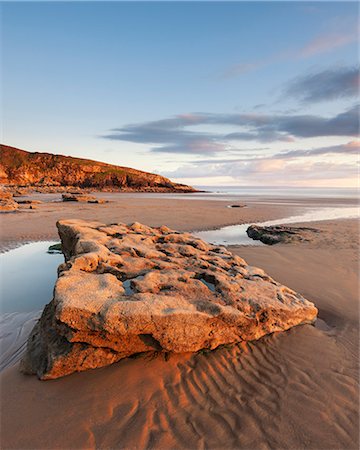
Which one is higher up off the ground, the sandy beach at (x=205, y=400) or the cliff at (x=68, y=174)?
the cliff at (x=68, y=174)

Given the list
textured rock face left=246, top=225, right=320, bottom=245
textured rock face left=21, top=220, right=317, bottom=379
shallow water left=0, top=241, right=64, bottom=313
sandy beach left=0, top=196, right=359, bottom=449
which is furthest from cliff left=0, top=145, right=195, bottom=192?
sandy beach left=0, top=196, right=359, bottom=449

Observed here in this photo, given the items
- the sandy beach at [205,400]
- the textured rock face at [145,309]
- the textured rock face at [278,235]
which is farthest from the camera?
the textured rock face at [278,235]

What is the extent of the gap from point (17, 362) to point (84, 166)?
10263 cm

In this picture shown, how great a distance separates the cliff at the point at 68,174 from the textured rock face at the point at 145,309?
84.7 metres

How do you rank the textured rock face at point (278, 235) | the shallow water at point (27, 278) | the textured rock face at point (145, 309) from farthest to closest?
1. the textured rock face at point (278, 235)
2. the shallow water at point (27, 278)
3. the textured rock face at point (145, 309)

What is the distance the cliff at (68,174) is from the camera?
9194 centimetres

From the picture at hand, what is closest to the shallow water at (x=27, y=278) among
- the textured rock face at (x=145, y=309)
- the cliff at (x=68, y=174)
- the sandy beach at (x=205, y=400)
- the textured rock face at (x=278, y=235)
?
the sandy beach at (x=205, y=400)

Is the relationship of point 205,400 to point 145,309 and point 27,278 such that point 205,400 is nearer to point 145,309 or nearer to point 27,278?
point 145,309

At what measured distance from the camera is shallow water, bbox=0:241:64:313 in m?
7.25

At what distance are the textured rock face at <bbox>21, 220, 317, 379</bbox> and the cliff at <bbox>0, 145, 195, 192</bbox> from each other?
278ft

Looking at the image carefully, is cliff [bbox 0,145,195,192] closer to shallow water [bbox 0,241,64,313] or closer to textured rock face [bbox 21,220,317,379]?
shallow water [bbox 0,241,64,313]

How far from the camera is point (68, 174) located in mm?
97375

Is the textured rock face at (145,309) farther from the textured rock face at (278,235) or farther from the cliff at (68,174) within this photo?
the cliff at (68,174)

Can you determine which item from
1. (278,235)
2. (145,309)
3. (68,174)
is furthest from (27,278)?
(68,174)
